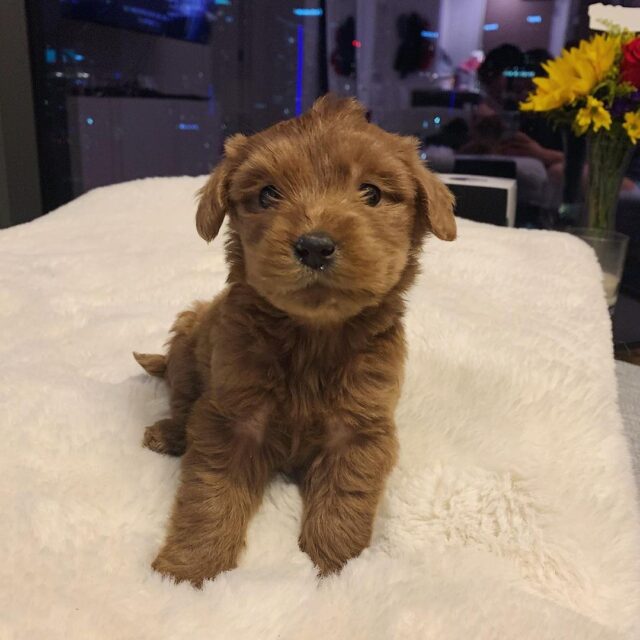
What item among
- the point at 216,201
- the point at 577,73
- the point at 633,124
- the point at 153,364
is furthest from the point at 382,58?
the point at 216,201

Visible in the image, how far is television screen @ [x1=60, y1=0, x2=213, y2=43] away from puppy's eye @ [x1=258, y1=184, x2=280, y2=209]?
2728mm

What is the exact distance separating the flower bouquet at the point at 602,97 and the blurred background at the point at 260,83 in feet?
1.56

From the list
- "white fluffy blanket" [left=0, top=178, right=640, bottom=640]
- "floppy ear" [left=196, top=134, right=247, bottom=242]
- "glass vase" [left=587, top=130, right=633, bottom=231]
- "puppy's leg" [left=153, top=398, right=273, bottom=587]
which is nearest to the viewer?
"white fluffy blanket" [left=0, top=178, right=640, bottom=640]

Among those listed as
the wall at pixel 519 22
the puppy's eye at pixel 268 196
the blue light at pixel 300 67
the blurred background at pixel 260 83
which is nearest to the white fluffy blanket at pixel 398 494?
the puppy's eye at pixel 268 196

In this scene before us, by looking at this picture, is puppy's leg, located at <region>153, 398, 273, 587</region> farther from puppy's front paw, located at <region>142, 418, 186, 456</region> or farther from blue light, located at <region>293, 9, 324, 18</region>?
blue light, located at <region>293, 9, 324, 18</region>

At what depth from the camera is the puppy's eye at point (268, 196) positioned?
0.95m

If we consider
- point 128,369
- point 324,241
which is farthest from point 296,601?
point 128,369

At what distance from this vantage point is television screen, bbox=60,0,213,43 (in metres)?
3.27

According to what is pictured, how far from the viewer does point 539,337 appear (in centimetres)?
160

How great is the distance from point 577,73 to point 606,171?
0.38 m

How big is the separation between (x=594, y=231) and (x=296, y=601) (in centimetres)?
211

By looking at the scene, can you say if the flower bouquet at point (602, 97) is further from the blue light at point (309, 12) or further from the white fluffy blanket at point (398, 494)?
the blue light at point (309, 12)

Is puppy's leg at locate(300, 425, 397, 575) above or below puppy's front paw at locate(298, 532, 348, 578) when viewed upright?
above

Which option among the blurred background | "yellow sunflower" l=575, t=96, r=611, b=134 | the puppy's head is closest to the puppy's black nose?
the puppy's head
